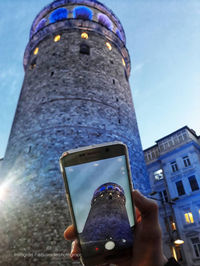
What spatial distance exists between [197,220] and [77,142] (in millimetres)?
12087

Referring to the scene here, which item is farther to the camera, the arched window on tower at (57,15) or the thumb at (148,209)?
the arched window on tower at (57,15)

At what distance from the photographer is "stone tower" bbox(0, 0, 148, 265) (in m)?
7.55

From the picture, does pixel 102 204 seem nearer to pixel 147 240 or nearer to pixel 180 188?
pixel 147 240

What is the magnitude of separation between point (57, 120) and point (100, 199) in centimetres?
845

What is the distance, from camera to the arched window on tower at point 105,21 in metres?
16.2

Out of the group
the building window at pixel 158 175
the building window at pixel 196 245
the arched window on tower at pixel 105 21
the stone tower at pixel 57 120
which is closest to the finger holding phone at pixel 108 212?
the stone tower at pixel 57 120

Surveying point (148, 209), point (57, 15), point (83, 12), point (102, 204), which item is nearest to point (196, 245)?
point (102, 204)

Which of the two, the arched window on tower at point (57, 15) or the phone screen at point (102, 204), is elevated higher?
the arched window on tower at point (57, 15)

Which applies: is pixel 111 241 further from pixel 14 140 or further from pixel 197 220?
pixel 197 220

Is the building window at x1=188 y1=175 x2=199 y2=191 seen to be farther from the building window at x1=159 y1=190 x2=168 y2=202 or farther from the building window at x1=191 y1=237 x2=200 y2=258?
the building window at x1=191 y1=237 x2=200 y2=258

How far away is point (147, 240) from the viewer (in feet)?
4.84

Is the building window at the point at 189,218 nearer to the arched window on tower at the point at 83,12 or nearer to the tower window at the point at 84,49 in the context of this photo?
the tower window at the point at 84,49

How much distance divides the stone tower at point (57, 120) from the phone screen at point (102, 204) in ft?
20.4

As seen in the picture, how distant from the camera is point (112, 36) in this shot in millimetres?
15367
